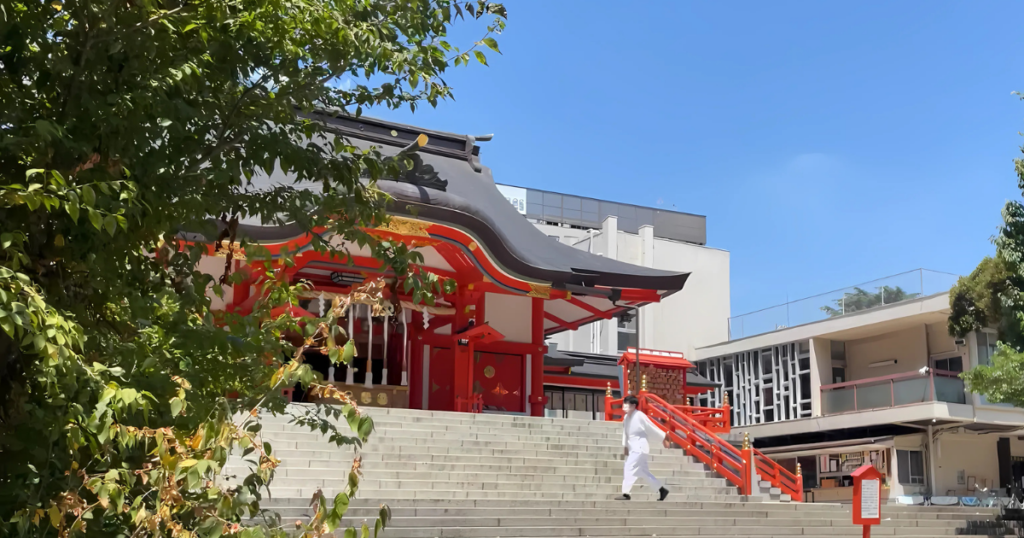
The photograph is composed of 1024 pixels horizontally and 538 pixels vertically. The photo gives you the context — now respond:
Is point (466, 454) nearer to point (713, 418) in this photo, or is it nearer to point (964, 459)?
point (713, 418)

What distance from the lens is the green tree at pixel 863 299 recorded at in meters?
26.0

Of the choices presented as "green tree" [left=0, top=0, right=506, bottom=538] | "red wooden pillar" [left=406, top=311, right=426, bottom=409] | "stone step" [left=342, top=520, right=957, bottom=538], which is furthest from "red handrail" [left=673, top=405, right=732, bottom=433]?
"green tree" [left=0, top=0, right=506, bottom=538]

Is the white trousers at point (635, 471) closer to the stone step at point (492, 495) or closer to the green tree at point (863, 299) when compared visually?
the stone step at point (492, 495)

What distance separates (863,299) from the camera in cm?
2697

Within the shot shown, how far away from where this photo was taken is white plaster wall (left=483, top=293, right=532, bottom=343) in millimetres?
17219

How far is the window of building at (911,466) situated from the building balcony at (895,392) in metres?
1.54

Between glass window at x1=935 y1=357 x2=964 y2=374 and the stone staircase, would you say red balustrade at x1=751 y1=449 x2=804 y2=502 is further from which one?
glass window at x1=935 y1=357 x2=964 y2=374

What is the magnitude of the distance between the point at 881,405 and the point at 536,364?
11643 mm

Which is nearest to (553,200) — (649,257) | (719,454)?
(649,257)

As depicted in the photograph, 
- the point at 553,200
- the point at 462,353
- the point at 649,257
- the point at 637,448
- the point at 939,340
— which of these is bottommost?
the point at 637,448

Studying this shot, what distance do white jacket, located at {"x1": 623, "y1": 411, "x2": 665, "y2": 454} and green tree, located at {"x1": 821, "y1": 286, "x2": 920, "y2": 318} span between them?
17.1 m

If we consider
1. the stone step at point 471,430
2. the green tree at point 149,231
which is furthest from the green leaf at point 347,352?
the stone step at point 471,430

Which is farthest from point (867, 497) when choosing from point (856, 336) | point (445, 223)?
point (856, 336)

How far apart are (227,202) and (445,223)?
34.5ft
